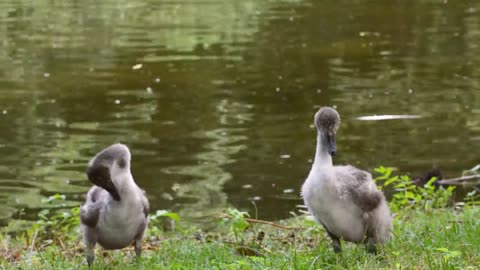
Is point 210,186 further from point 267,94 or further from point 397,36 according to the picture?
point 397,36

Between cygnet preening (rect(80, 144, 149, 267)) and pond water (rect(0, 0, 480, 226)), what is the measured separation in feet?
18.4

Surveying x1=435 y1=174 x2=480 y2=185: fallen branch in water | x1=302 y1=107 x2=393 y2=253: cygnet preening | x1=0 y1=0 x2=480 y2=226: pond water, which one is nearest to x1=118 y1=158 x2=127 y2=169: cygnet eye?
x1=302 y1=107 x2=393 y2=253: cygnet preening

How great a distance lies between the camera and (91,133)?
17.2 m

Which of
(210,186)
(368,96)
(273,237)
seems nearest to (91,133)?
(210,186)

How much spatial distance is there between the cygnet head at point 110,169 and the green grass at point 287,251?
0.62 meters

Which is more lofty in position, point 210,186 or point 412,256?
point 412,256

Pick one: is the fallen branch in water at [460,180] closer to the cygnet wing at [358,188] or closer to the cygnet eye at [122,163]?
the cygnet wing at [358,188]

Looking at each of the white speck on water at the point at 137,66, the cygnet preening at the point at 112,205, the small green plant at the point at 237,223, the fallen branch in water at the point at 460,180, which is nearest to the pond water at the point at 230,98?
the white speck on water at the point at 137,66

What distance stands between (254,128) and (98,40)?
11.8 metres

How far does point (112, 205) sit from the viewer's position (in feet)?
23.5

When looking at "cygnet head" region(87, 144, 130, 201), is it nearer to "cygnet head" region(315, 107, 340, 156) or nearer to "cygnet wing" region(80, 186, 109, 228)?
"cygnet wing" region(80, 186, 109, 228)

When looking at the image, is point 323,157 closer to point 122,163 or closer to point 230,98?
point 122,163

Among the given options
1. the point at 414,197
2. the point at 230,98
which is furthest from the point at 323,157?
the point at 230,98

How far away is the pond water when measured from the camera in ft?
48.1
